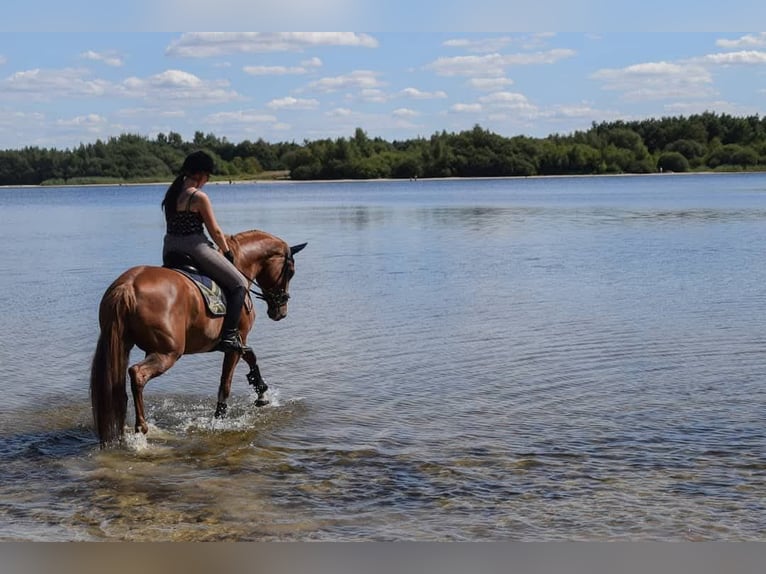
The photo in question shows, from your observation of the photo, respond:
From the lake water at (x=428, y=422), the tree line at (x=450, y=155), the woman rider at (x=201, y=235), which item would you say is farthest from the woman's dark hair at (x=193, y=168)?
the tree line at (x=450, y=155)

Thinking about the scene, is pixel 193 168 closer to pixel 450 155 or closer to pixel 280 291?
pixel 280 291

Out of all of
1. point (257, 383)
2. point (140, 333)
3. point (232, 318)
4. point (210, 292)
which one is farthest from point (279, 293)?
point (140, 333)

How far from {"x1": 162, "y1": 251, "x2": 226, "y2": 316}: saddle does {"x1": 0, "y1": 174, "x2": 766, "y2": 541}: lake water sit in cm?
113

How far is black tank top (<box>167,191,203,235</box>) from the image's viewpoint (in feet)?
27.1

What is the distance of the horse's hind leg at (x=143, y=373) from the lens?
766 centimetres

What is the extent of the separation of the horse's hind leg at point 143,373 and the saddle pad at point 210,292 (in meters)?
0.61

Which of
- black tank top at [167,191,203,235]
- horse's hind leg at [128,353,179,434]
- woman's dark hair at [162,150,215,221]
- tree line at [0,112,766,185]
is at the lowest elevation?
horse's hind leg at [128,353,179,434]

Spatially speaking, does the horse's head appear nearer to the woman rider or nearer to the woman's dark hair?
the woman rider

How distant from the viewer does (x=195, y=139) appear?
165 m

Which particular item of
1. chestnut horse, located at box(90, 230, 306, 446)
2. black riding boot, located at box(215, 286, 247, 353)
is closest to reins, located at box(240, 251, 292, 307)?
black riding boot, located at box(215, 286, 247, 353)

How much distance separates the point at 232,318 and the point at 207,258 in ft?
1.92

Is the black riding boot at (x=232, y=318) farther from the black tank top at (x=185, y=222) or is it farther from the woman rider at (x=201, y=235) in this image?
the black tank top at (x=185, y=222)

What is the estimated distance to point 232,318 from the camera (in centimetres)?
860

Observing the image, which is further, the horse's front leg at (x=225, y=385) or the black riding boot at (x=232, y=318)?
the horse's front leg at (x=225, y=385)
